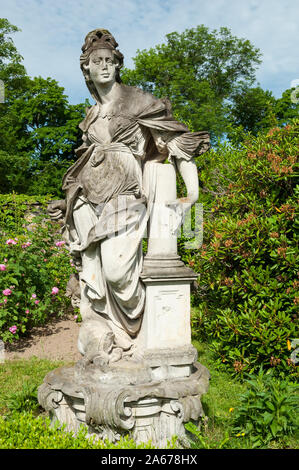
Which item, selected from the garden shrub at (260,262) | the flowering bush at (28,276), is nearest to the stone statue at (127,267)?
the garden shrub at (260,262)

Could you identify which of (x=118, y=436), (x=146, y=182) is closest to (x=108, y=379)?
(x=118, y=436)

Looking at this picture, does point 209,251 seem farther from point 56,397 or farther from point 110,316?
point 56,397

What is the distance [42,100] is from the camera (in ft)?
65.8

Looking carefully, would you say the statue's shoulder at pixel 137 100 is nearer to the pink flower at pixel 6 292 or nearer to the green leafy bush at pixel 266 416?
the green leafy bush at pixel 266 416

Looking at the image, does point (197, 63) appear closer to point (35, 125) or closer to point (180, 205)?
point (35, 125)

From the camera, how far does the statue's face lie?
3.17m

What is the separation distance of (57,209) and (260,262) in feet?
7.83

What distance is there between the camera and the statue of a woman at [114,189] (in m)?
3.01

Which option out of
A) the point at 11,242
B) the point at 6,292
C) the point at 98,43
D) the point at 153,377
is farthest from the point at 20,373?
the point at 98,43

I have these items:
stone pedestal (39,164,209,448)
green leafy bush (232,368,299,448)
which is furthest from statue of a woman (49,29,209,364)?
green leafy bush (232,368,299,448)

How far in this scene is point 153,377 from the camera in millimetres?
2943

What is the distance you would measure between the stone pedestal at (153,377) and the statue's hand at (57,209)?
810 millimetres

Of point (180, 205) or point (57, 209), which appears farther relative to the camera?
point (57, 209)

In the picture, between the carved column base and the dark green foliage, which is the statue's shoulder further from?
the dark green foliage
